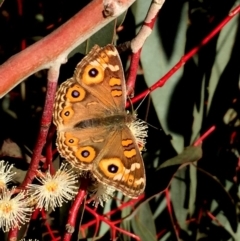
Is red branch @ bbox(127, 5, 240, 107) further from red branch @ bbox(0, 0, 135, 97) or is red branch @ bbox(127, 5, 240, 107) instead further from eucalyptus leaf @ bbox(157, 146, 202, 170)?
red branch @ bbox(0, 0, 135, 97)

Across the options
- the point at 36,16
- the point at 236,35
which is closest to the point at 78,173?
the point at 236,35

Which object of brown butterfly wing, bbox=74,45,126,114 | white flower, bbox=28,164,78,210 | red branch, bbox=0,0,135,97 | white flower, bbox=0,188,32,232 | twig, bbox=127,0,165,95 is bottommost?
white flower, bbox=0,188,32,232

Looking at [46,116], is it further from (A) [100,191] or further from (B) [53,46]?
(A) [100,191]

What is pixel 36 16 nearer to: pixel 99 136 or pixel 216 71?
pixel 216 71

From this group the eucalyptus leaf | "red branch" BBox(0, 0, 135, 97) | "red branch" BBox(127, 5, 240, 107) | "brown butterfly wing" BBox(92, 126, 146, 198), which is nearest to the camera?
"red branch" BBox(0, 0, 135, 97)

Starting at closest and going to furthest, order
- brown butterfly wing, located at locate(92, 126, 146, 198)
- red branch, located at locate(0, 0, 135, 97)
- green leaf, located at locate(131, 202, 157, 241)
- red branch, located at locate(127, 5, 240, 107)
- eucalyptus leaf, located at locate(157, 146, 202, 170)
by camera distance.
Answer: red branch, located at locate(0, 0, 135, 97) → brown butterfly wing, located at locate(92, 126, 146, 198) → red branch, located at locate(127, 5, 240, 107) → eucalyptus leaf, located at locate(157, 146, 202, 170) → green leaf, located at locate(131, 202, 157, 241)

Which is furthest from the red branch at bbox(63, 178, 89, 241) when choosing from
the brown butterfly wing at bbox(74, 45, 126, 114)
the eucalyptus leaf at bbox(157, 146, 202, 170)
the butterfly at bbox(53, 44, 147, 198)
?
the eucalyptus leaf at bbox(157, 146, 202, 170)
